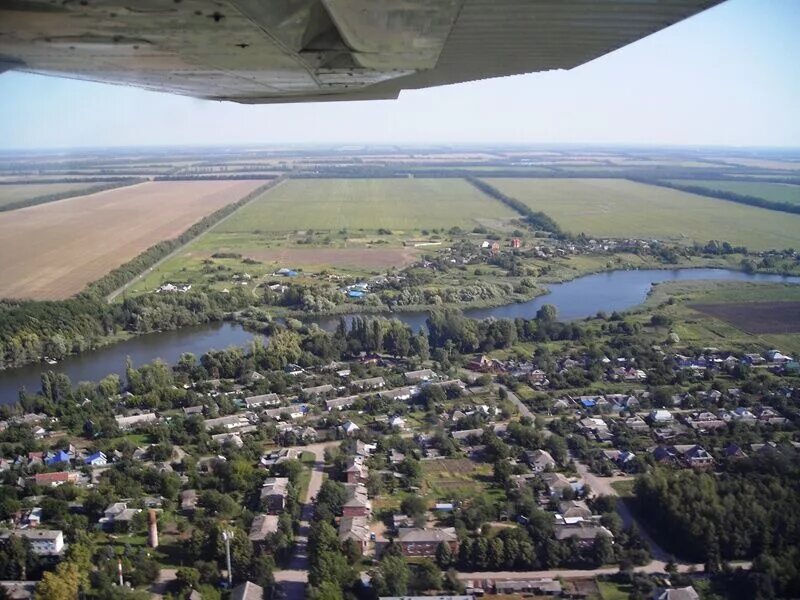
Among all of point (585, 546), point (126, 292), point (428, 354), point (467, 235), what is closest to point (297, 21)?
point (585, 546)

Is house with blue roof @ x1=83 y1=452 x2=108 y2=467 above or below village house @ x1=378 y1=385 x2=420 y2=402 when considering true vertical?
below

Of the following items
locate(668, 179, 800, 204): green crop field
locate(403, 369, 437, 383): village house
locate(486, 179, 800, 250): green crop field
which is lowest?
locate(403, 369, 437, 383): village house

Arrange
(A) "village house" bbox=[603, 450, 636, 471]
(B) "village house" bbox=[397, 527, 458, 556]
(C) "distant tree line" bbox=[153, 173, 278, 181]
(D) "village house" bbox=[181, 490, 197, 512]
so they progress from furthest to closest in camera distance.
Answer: (C) "distant tree line" bbox=[153, 173, 278, 181], (A) "village house" bbox=[603, 450, 636, 471], (D) "village house" bbox=[181, 490, 197, 512], (B) "village house" bbox=[397, 527, 458, 556]

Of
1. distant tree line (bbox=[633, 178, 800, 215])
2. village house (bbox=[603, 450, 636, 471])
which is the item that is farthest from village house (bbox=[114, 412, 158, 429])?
distant tree line (bbox=[633, 178, 800, 215])

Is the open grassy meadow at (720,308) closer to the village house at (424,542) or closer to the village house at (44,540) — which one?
the village house at (424,542)

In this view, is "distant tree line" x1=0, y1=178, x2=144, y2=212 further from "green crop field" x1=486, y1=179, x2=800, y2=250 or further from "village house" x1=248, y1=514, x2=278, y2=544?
"village house" x1=248, y1=514, x2=278, y2=544

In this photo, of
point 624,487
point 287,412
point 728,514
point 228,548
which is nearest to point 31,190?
point 287,412

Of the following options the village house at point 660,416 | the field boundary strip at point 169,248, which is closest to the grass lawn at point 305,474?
the village house at point 660,416
